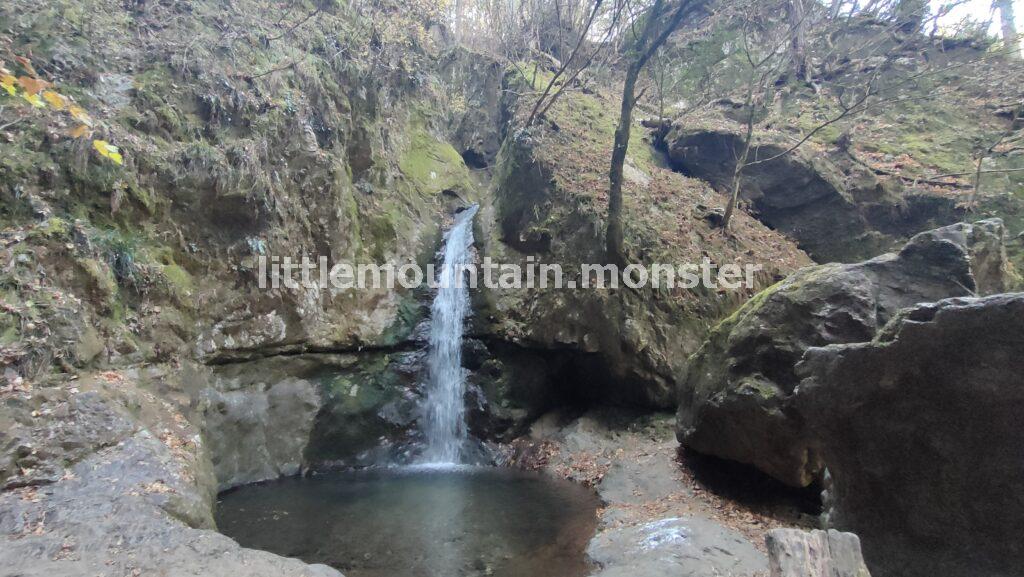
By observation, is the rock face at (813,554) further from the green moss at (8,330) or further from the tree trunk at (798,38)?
the tree trunk at (798,38)

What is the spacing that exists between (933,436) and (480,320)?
30.8ft

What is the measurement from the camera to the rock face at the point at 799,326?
619 centimetres

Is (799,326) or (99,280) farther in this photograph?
(99,280)

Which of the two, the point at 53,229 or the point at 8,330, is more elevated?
the point at 53,229

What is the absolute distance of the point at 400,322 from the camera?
12039mm

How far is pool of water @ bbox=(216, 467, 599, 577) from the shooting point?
614 centimetres

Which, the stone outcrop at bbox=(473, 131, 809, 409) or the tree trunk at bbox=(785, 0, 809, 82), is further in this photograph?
the tree trunk at bbox=(785, 0, 809, 82)

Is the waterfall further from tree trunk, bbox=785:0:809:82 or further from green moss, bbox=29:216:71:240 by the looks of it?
tree trunk, bbox=785:0:809:82

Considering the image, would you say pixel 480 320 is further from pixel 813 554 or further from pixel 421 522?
pixel 813 554

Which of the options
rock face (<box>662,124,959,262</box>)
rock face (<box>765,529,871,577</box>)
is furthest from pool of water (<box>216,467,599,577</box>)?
rock face (<box>662,124,959,262</box>)

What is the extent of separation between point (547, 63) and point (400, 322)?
14.2 meters

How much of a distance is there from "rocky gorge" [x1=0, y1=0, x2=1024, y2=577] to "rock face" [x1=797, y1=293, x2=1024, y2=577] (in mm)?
19

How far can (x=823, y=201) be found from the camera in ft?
45.5

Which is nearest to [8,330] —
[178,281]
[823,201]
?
[178,281]
